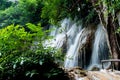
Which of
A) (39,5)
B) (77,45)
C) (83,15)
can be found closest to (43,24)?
(39,5)

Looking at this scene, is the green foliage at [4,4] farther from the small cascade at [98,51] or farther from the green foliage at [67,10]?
the small cascade at [98,51]

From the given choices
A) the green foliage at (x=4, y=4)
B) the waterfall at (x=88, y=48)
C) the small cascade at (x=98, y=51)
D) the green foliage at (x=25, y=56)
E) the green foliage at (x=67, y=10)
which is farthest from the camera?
the green foliage at (x=4, y=4)

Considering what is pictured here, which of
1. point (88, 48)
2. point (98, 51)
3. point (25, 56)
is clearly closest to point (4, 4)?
point (88, 48)

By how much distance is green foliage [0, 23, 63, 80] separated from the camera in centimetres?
595

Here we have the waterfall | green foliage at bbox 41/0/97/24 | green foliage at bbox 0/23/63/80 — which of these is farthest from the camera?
green foliage at bbox 41/0/97/24

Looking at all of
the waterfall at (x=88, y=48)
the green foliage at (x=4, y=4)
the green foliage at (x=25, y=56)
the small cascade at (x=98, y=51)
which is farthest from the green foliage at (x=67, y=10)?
the green foliage at (x=4, y=4)

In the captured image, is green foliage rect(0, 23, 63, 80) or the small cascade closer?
green foliage rect(0, 23, 63, 80)

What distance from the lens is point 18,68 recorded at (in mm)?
6012

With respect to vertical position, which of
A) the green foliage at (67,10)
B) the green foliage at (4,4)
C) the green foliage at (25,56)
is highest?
the green foliage at (4,4)

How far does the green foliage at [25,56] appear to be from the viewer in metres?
5.95

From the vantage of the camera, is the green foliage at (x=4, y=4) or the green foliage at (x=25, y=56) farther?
the green foliage at (x=4, y=4)

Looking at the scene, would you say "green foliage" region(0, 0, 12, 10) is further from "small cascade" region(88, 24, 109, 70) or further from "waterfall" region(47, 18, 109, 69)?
"small cascade" region(88, 24, 109, 70)

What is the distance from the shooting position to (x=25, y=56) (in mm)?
6113

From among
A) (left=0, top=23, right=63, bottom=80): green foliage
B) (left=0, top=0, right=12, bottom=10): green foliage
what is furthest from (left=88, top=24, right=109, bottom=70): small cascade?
(left=0, top=0, right=12, bottom=10): green foliage
